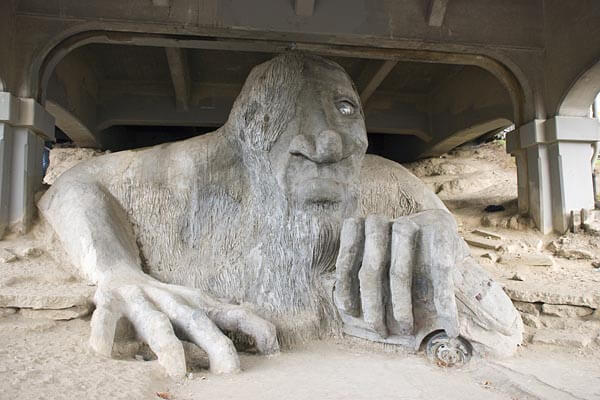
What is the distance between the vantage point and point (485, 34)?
3973 millimetres

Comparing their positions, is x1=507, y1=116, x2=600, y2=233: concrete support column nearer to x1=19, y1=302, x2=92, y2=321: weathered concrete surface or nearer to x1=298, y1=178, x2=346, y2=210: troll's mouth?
x1=298, y1=178, x2=346, y2=210: troll's mouth

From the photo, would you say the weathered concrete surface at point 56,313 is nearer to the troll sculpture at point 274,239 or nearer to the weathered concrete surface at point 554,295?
the troll sculpture at point 274,239

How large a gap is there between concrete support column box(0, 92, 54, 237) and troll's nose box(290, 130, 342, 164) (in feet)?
6.02

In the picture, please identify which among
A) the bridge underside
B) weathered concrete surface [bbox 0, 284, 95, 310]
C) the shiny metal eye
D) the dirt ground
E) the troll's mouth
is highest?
the bridge underside

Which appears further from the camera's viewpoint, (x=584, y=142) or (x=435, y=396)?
(x=584, y=142)

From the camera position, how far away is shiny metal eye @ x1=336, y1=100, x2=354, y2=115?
2.33m

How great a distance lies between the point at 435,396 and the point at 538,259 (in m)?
2.47

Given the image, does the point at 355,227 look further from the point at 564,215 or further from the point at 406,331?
the point at 564,215

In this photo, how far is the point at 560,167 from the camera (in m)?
4.04

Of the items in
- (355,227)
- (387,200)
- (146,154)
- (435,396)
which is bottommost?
(435,396)

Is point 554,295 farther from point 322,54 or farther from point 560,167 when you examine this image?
point 322,54

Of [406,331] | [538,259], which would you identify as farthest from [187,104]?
[406,331]

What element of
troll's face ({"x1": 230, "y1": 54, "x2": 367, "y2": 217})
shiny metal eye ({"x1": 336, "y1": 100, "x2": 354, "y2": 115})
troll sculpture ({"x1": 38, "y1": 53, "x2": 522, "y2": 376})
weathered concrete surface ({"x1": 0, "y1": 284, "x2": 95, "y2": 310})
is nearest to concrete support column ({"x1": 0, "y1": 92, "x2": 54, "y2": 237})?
troll sculpture ({"x1": 38, "y1": 53, "x2": 522, "y2": 376})

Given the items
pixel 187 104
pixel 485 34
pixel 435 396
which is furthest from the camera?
pixel 187 104
